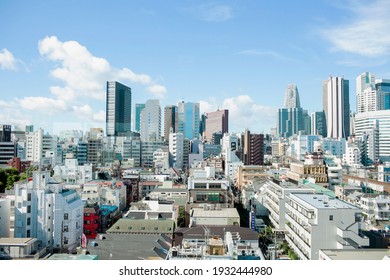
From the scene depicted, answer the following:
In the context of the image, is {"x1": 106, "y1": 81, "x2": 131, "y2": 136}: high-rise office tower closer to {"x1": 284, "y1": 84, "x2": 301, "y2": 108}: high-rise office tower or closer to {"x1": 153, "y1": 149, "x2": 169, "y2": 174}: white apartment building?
{"x1": 153, "y1": 149, "x2": 169, "y2": 174}: white apartment building

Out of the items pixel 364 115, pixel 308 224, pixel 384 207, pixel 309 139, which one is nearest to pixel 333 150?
pixel 309 139

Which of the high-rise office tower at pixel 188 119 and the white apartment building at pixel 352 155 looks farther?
the white apartment building at pixel 352 155

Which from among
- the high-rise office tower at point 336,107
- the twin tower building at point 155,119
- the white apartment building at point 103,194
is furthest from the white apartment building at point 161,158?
the white apartment building at point 103,194

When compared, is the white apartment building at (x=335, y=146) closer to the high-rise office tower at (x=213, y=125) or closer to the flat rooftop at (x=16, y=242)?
the high-rise office tower at (x=213, y=125)

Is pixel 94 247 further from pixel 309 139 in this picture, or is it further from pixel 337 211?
pixel 309 139

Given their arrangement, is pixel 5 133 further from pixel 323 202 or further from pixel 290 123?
pixel 290 123
